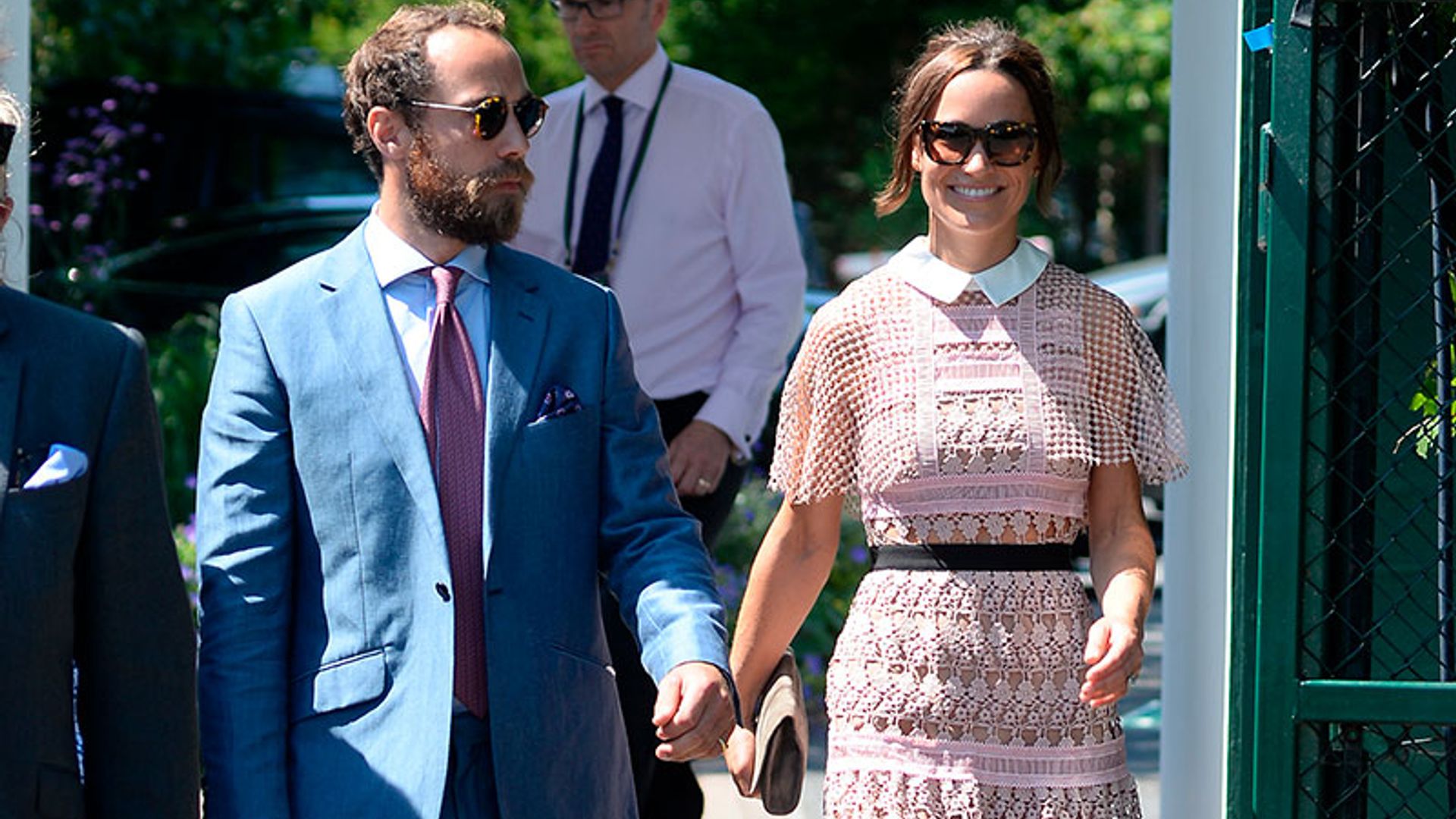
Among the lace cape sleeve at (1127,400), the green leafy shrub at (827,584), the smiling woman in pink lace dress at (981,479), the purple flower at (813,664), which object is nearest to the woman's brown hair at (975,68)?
the smiling woman in pink lace dress at (981,479)

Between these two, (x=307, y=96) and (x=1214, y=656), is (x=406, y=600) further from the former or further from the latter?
(x=307, y=96)

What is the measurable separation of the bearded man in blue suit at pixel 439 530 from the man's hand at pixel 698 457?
1562mm

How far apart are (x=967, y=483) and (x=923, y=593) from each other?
0.67ft

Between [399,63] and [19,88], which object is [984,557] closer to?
[399,63]

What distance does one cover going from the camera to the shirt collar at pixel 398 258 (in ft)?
12.5

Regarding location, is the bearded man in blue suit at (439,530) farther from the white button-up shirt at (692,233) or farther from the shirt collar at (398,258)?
the white button-up shirt at (692,233)

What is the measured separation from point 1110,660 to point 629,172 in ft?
7.25

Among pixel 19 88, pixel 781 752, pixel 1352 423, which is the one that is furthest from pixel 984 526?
pixel 19 88

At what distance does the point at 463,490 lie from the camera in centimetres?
368

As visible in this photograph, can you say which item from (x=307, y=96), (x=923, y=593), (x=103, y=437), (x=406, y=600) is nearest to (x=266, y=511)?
(x=406, y=600)

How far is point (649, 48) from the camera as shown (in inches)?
222

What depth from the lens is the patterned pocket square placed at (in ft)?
12.2

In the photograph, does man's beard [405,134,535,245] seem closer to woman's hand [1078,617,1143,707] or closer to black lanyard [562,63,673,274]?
woman's hand [1078,617,1143,707]

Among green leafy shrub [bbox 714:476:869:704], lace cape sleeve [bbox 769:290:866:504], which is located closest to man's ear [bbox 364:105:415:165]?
lace cape sleeve [bbox 769:290:866:504]
